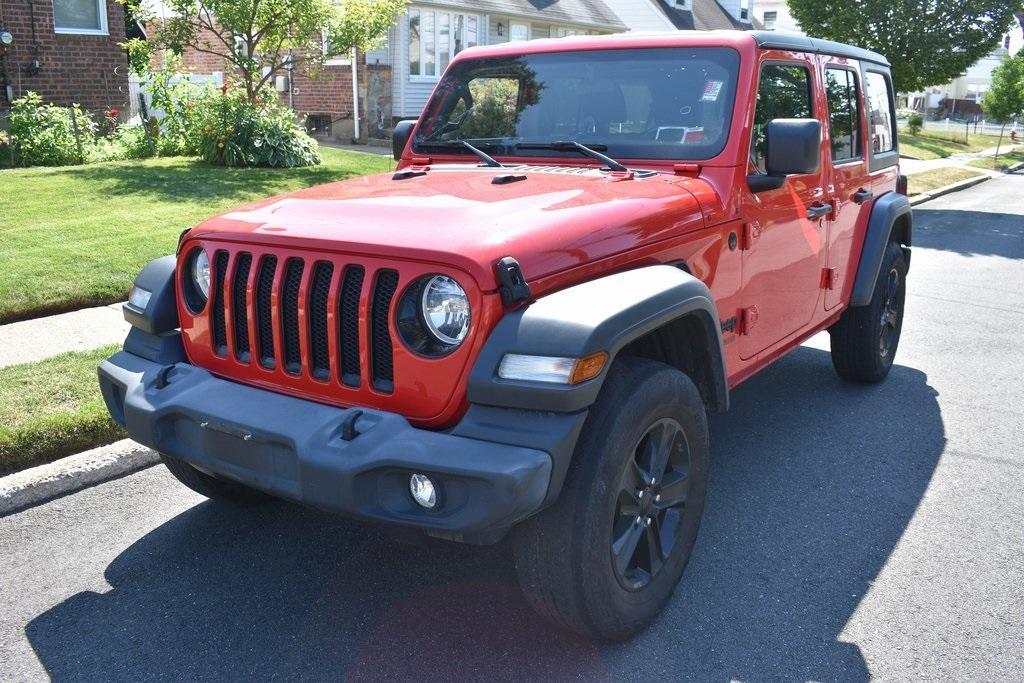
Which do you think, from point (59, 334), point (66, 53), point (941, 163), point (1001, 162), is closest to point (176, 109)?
point (66, 53)

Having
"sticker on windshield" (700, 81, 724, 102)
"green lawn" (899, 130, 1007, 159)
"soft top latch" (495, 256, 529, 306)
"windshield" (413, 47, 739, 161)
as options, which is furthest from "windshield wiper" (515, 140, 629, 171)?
"green lawn" (899, 130, 1007, 159)

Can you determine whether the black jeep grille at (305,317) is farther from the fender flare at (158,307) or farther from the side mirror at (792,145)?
the side mirror at (792,145)

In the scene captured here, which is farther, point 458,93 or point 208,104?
point 208,104

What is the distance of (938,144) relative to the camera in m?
37.7

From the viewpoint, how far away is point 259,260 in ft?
10.2

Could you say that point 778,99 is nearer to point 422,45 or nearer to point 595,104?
point 595,104

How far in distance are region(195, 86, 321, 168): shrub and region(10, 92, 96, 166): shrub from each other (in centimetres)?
168

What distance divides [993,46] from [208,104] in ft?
52.5

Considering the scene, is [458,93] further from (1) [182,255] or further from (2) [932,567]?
(2) [932,567]

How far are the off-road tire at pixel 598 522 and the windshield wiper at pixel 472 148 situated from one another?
1.41 meters

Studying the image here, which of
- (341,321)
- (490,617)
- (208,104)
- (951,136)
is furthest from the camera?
(951,136)

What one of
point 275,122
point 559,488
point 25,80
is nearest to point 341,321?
point 559,488

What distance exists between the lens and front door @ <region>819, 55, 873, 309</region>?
482cm

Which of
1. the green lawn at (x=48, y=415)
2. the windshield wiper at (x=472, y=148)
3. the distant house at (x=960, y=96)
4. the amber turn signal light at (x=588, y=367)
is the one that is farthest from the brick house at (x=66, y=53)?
the distant house at (x=960, y=96)
